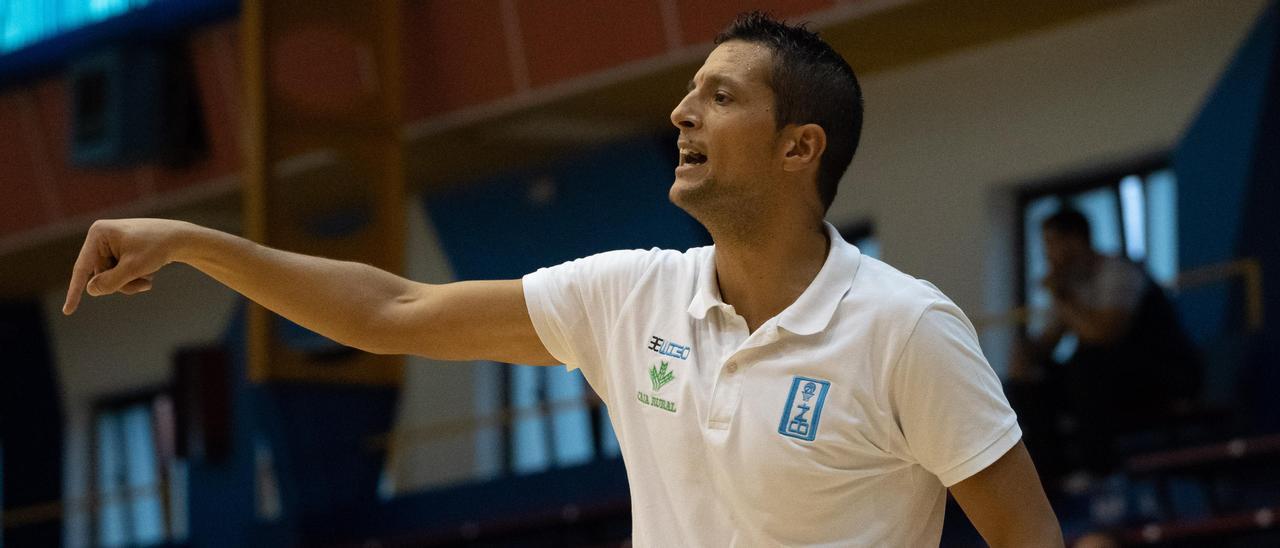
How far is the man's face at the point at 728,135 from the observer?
294 cm

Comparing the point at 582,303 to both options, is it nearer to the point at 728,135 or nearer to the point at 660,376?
the point at 660,376

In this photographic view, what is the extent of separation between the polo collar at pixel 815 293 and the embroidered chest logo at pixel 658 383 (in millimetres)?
110

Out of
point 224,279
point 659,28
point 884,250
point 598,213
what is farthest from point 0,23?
point 224,279

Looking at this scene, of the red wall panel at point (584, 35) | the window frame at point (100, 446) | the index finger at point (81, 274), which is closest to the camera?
the index finger at point (81, 274)

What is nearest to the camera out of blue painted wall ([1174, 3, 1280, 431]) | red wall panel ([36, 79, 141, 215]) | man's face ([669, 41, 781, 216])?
man's face ([669, 41, 781, 216])

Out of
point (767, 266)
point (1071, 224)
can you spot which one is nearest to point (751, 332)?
point (767, 266)

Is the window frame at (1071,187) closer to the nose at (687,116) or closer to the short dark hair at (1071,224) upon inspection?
the short dark hair at (1071,224)

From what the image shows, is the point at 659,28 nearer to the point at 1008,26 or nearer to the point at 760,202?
the point at 1008,26

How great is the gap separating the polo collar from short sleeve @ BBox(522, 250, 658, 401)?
16cm

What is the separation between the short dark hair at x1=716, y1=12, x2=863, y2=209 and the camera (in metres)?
2.99

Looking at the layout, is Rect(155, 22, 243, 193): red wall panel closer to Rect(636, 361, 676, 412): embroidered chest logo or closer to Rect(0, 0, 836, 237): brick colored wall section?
Rect(0, 0, 836, 237): brick colored wall section

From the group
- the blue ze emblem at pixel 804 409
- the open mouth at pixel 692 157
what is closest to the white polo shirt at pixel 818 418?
the blue ze emblem at pixel 804 409

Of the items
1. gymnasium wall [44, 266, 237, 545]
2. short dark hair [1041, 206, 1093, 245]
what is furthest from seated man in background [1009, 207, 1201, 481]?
→ gymnasium wall [44, 266, 237, 545]

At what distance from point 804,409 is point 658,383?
11.7 inches
